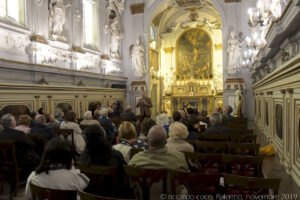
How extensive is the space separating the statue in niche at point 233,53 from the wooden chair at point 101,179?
1281 cm

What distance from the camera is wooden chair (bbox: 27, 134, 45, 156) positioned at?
13.5ft

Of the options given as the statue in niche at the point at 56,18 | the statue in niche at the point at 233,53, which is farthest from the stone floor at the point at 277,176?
the statue in niche at the point at 233,53

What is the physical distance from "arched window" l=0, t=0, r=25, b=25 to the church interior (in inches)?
1.4

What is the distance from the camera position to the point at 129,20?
1600 cm

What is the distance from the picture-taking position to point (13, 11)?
8.73 meters

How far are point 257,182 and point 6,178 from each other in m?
3.74

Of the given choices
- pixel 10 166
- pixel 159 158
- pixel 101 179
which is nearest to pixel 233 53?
pixel 10 166

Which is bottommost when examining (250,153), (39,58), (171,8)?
(250,153)

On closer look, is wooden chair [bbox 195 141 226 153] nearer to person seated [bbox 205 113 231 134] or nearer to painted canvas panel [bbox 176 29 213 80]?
person seated [bbox 205 113 231 134]

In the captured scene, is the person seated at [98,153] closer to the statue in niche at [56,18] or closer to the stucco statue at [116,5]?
the statue in niche at [56,18]

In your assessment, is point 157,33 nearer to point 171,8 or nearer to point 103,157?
point 171,8

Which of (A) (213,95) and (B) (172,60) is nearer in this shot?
(A) (213,95)

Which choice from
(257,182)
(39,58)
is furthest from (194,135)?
(39,58)

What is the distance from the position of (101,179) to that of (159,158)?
56cm
